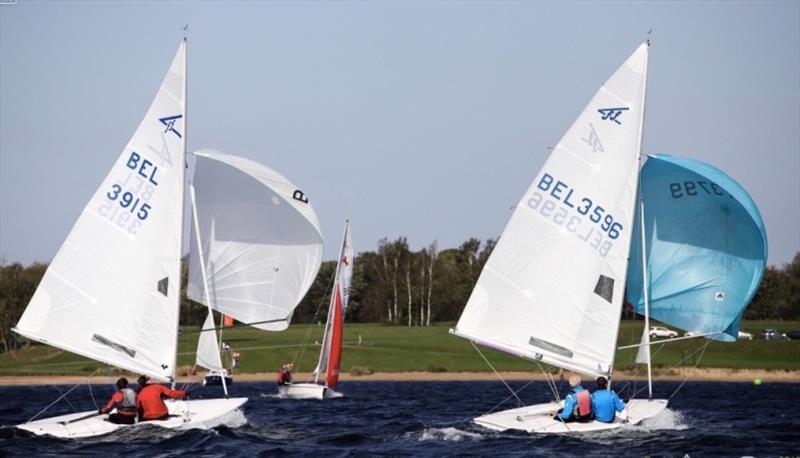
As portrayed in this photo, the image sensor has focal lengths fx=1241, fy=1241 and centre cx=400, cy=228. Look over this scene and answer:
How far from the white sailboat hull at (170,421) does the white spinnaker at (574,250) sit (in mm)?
6312

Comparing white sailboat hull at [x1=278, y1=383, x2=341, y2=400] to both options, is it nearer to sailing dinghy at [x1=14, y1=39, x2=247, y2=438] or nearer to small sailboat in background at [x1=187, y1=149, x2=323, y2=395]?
small sailboat in background at [x1=187, y1=149, x2=323, y2=395]

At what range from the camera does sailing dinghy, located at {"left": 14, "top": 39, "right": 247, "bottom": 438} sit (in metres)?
30.1

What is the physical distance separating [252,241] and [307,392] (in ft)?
57.9

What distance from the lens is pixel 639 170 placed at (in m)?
30.4

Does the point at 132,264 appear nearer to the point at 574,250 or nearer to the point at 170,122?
the point at 170,122

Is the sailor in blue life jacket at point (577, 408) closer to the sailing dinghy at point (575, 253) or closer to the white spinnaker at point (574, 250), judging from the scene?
the sailing dinghy at point (575, 253)

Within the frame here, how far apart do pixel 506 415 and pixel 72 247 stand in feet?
37.3

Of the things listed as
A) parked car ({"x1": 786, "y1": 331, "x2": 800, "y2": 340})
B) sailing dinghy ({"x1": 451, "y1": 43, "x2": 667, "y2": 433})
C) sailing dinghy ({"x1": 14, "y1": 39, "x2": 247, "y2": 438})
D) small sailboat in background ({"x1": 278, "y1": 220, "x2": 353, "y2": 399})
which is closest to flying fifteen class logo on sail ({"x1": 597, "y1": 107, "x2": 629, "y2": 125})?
sailing dinghy ({"x1": 451, "y1": 43, "x2": 667, "y2": 433})

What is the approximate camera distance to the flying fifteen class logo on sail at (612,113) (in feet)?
99.6

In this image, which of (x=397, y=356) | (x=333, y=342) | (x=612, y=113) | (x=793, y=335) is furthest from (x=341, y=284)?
(x=793, y=335)

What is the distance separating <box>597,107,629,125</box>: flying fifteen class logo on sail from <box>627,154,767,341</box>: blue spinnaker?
1.94 m

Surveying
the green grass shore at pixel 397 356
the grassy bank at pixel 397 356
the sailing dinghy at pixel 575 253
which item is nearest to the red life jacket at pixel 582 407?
the sailing dinghy at pixel 575 253

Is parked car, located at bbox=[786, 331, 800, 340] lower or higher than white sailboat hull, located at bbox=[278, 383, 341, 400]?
higher

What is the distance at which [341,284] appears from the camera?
5666 centimetres
